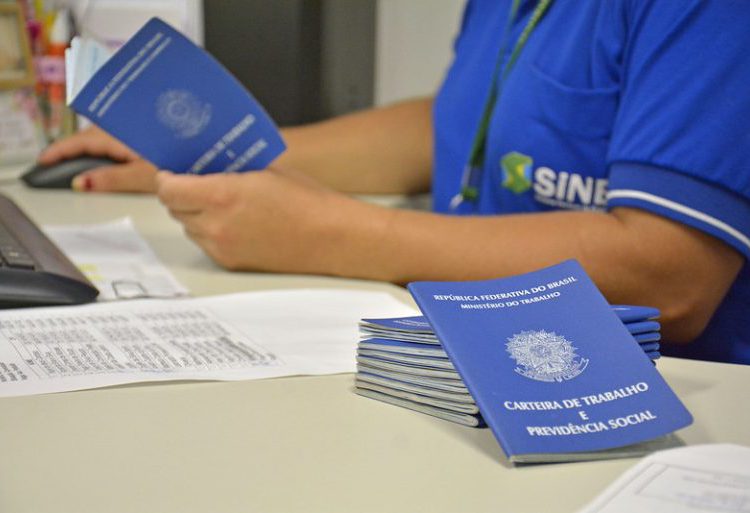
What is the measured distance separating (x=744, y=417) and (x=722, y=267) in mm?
249

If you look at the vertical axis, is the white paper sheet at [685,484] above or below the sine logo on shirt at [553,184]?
below

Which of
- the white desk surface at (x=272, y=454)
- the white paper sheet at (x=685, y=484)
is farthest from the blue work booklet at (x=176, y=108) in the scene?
the white paper sheet at (x=685, y=484)

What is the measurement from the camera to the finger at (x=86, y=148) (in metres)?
1.41

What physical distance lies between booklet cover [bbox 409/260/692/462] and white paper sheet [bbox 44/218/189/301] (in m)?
0.38

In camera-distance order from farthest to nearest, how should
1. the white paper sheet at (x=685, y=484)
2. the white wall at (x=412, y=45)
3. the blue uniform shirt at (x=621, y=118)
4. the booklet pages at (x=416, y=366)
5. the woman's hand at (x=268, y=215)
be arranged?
the white wall at (x=412, y=45)
the woman's hand at (x=268, y=215)
the blue uniform shirt at (x=621, y=118)
the booklet pages at (x=416, y=366)
the white paper sheet at (x=685, y=484)

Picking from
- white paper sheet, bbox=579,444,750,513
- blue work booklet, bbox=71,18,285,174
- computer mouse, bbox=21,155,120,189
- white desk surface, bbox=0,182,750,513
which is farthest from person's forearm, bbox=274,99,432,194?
white paper sheet, bbox=579,444,750,513

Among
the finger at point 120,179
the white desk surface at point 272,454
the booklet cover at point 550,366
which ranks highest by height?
the booklet cover at point 550,366

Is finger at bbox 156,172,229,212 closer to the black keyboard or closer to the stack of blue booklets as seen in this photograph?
the black keyboard

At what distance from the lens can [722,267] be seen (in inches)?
33.6

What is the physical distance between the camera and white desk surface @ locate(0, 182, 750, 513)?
1.65ft

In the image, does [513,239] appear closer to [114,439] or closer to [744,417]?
[744,417]

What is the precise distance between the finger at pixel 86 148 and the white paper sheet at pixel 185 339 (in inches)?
23.6

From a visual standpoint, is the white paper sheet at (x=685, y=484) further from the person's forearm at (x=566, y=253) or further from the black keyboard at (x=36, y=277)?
the black keyboard at (x=36, y=277)

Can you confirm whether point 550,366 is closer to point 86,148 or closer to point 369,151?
point 369,151
